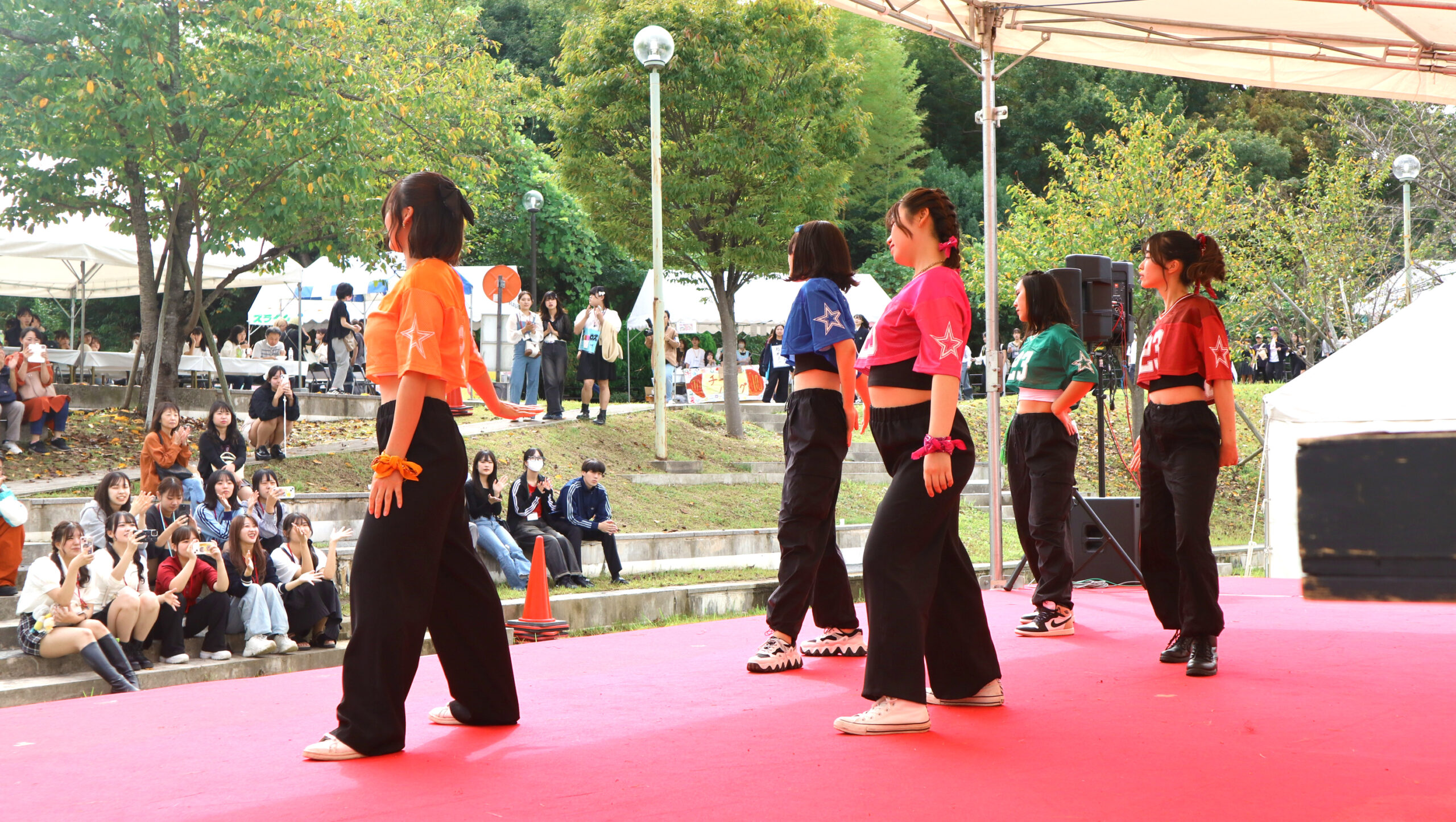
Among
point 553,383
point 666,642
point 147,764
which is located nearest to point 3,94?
point 553,383

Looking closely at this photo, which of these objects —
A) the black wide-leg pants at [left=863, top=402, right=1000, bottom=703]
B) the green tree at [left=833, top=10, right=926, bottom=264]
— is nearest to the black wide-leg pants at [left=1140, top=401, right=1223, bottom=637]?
the black wide-leg pants at [left=863, top=402, right=1000, bottom=703]

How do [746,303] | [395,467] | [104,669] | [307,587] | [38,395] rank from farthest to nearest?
1. [746,303]
2. [38,395]
3. [307,587]
4. [104,669]
5. [395,467]

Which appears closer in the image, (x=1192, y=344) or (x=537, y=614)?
(x=1192, y=344)

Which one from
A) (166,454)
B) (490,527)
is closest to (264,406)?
(166,454)

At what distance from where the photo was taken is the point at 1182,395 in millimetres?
5098

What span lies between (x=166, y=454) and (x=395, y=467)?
22.3 feet

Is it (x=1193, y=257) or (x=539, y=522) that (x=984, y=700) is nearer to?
(x=1193, y=257)

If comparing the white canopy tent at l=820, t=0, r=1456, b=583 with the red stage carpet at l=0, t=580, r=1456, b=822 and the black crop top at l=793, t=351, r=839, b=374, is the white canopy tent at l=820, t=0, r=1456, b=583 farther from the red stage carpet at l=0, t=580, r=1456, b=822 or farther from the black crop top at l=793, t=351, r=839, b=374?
the red stage carpet at l=0, t=580, r=1456, b=822

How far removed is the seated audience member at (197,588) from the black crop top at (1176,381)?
5706 millimetres

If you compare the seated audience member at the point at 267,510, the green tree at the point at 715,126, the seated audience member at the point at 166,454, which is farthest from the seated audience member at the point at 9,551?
the green tree at the point at 715,126

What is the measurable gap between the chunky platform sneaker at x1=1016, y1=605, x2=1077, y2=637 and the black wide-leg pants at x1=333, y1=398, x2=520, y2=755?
11.1ft

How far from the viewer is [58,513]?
9125 millimetres

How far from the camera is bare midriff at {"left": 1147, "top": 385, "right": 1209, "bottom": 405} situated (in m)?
5.08

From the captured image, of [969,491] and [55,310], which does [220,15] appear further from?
[55,310]
